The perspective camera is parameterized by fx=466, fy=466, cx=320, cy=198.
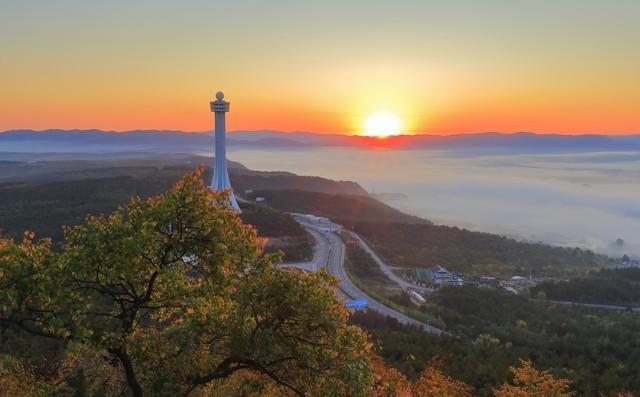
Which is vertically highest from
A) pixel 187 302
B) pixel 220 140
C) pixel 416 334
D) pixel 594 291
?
pixel 220 140

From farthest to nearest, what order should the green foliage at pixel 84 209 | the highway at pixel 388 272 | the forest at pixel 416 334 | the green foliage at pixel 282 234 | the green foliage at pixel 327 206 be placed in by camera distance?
the green foliage at pixel 327 206, the green foliage at pixel 84 209, the green foliage at pixel 282 234, the highway at pixel 388 272, the forest at pixel 416 334

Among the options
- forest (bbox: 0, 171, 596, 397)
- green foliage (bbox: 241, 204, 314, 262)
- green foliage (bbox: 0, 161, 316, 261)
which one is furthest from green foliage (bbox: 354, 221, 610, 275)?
forest (bbox: 0, 171, 596, 397)

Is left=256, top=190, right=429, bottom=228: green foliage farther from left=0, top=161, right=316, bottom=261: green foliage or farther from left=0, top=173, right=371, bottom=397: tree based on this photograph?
left=0, top=173, right=371, bottom=397: tree

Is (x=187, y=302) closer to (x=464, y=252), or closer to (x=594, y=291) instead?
(x=594, y=291)

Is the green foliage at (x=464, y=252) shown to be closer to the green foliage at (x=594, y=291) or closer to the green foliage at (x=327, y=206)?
the green foliage at (x=594, y=291)

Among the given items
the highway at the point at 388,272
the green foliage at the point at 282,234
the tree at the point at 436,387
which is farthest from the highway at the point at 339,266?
the tree at the point at 436,387

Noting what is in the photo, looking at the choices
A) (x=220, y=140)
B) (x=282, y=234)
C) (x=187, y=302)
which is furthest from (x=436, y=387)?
(x=220, y=140)
